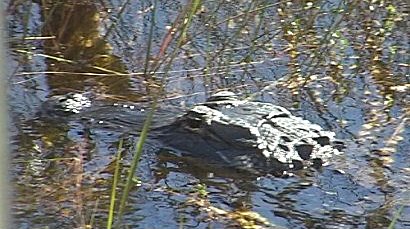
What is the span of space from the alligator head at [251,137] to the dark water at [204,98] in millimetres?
56

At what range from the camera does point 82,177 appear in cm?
271

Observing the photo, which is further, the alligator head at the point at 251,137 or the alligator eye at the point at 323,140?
the alligator eye at the point at 323,140

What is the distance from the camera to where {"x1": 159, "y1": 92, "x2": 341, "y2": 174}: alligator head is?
289cm

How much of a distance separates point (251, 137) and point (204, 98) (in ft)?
2.07

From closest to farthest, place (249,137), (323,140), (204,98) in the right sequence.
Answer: (249,137) < (323,140) < (204,98)

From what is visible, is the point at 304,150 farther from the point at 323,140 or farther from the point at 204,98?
the point at 204,98

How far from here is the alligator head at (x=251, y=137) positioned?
2.89 meters

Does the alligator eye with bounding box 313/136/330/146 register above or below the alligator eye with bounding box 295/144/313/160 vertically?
above

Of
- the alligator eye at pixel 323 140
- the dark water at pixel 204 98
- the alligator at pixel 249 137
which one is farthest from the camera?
the alligator eye at pixel 323 140

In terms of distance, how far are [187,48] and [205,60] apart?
17cm

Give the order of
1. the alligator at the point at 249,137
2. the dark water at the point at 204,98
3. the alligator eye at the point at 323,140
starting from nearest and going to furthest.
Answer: the dark water at the point at 204,98 → the alligator at the point at 249,137 → the alligator eye at the point at 323,140

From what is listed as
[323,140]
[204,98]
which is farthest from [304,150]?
[204,98]

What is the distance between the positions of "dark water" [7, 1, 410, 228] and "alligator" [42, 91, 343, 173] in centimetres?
5

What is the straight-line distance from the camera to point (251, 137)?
2.92 metres
